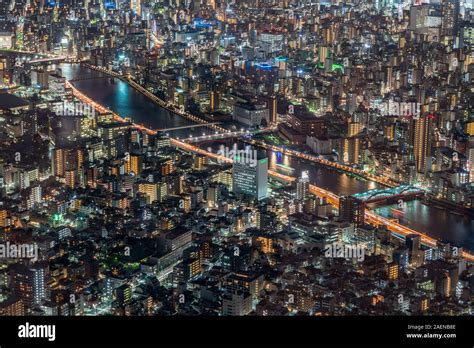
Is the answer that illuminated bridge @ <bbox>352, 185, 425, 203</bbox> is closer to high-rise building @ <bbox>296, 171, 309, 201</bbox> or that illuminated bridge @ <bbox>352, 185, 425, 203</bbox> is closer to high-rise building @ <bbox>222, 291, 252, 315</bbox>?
high-rise building @ <bbox>296, 171, 309, 201</bbox>

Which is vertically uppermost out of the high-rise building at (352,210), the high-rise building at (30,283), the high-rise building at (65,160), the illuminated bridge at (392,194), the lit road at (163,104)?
the lit road at (163,104)

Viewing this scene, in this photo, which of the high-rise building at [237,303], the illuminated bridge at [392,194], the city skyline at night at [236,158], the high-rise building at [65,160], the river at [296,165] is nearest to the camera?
the high-rise building at [237,303]

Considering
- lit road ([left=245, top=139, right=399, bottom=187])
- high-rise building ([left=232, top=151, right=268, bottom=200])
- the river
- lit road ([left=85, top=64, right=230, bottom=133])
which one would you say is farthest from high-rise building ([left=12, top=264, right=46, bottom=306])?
lit road ([left=85, top=64, right=230, bottom=133])

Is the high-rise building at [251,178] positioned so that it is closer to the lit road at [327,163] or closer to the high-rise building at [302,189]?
the high-rise building at [302,189]

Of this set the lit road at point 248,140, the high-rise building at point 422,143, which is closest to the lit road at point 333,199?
the lit road at point 248,140

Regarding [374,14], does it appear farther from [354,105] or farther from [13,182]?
[13,182]

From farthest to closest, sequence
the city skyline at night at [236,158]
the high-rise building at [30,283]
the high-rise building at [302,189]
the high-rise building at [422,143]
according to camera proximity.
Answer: the high-rise building at [422,143] < the high-rise building at [302,189] < the city skyline at night at [236,158] < the high-rise building at [30,283]

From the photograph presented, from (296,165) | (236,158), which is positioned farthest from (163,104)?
(236,158)
